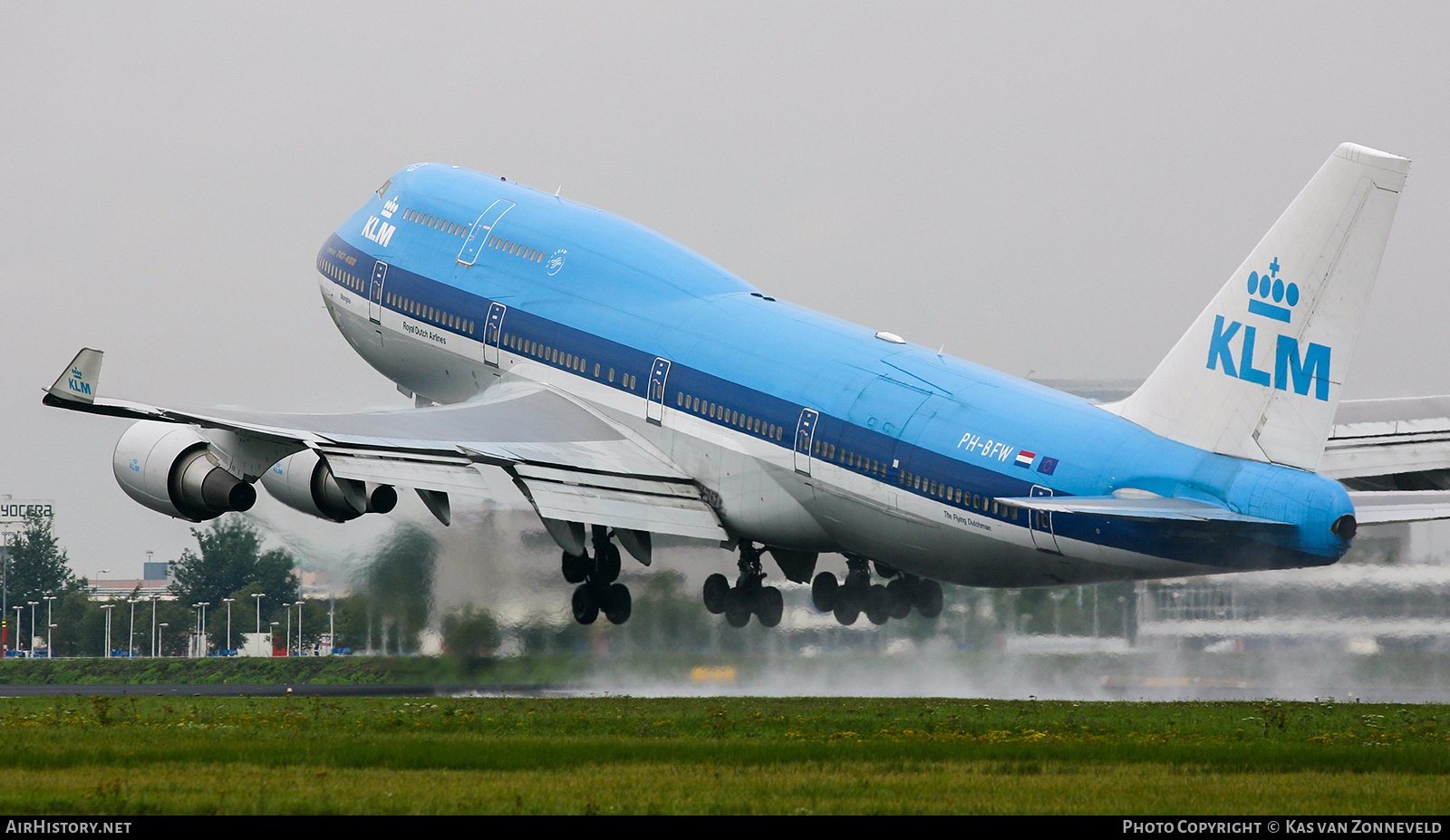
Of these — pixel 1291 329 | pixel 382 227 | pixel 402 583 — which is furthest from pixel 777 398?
pixel 382 227

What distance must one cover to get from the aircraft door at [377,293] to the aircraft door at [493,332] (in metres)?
3.53

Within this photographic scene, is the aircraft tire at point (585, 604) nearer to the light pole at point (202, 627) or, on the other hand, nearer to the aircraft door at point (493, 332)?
the aircraft door at point (493, 332)

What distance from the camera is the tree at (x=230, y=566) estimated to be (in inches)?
1353

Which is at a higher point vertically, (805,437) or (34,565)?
(805,437)

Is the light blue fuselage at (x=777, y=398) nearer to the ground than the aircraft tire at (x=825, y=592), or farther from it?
farther from it

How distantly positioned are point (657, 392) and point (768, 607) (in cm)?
430

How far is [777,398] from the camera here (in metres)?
28.9

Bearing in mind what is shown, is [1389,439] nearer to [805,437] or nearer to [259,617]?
[805,437]

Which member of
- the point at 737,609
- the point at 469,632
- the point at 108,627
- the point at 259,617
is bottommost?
the point at 108,627

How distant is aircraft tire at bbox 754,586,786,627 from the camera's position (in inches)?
1256

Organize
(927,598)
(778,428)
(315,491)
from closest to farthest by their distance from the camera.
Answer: (778,428) → (315,491) → (927,598)

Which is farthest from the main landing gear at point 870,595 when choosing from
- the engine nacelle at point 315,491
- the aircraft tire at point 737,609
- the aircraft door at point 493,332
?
the engine nacelle at point 315,491

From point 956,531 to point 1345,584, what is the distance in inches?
224

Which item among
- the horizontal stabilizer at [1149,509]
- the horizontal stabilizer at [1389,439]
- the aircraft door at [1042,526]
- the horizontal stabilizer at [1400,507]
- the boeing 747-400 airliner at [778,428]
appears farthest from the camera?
the horizontal stabilizer at [1389,439]
